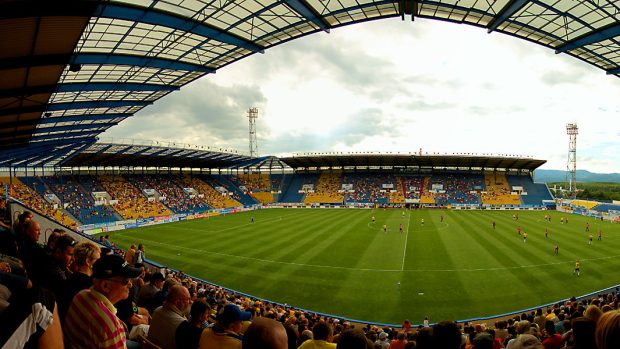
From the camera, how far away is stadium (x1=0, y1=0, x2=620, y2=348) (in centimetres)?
902

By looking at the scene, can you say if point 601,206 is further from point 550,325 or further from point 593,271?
point 550,325

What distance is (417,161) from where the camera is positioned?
78062mm

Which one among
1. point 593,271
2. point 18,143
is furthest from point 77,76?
point 593,271

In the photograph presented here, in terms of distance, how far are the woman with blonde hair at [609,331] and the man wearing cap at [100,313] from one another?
3.70 m

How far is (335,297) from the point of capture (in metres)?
19.0

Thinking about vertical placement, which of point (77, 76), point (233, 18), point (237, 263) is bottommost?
point (237, 263)

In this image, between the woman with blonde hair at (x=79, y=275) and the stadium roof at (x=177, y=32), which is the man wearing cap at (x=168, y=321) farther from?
the stadium roof at (x=177, y=32)

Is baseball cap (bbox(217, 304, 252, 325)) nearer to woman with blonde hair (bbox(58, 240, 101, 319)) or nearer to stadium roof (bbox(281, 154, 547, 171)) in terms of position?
woman with blonde hair (bbox(58, 240, 101, 319))

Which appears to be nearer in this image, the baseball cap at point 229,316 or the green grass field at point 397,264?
the baseball cap at point 229,316

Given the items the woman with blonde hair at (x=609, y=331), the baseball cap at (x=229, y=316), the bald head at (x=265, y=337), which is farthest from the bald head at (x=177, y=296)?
the woman with blonde hair at (x=609, y=331)

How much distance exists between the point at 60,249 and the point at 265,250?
84.6 ft

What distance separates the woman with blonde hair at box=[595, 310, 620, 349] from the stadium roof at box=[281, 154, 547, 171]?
7402 cm

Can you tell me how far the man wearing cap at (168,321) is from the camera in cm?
410

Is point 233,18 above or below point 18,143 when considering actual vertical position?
above
